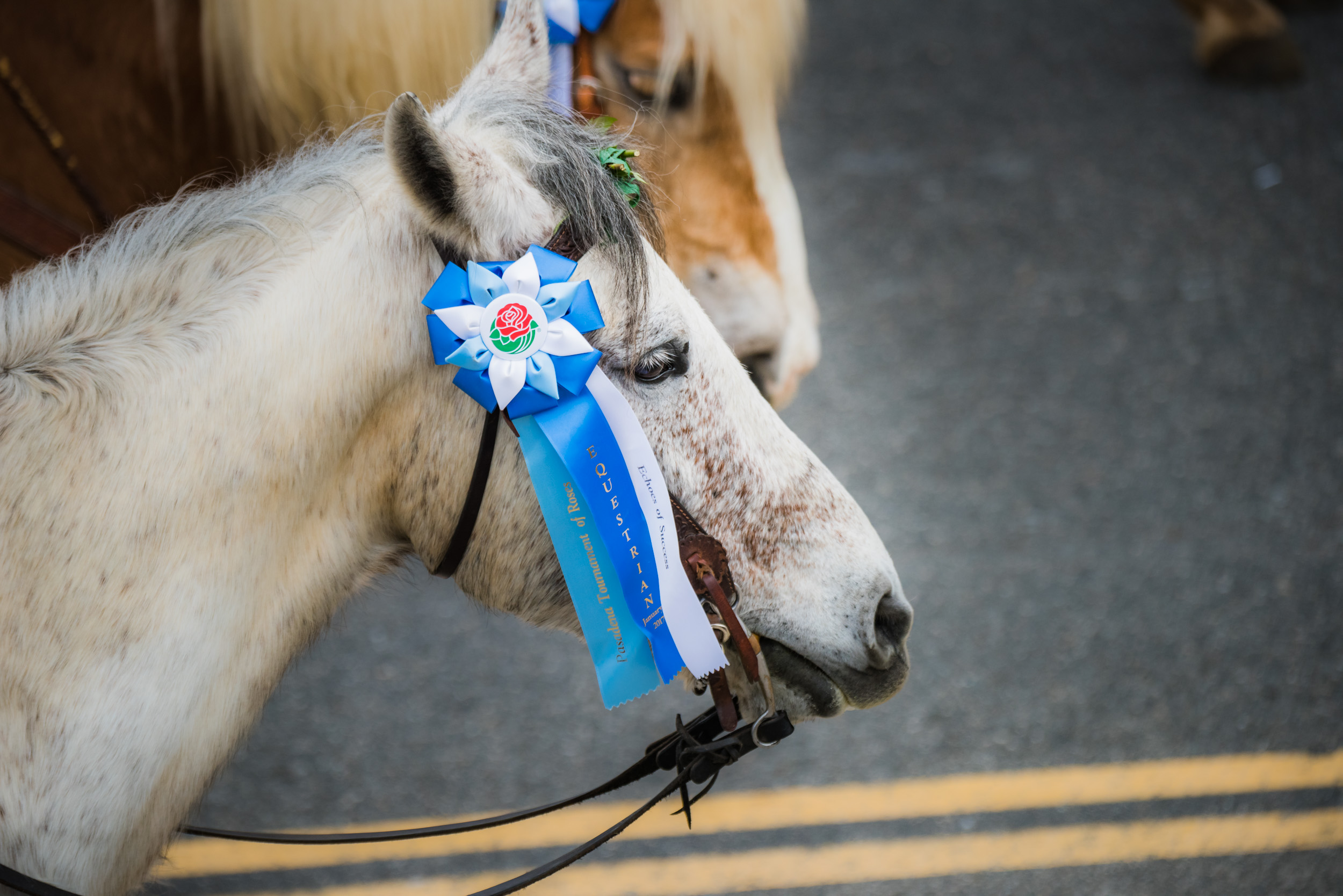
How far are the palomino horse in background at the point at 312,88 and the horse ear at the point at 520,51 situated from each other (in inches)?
18.0

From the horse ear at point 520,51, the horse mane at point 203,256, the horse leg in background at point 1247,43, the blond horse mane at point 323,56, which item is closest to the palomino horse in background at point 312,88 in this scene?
the blond horse mane at point 323,56

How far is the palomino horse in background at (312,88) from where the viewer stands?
2164 mm

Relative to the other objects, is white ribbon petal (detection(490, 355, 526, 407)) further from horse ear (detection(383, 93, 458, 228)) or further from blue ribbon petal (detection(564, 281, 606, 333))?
horse ear (detection(383, 93, 458, 228))

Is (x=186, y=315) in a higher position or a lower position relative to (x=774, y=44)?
higher

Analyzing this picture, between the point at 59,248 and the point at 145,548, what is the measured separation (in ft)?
4.05

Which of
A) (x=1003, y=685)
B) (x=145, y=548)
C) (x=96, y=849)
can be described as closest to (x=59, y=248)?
(x=145, y=548)

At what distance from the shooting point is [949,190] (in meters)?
5.45

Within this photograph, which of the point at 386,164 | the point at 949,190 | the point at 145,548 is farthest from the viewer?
the point at 949,190

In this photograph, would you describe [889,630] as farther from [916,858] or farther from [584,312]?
[916,858]

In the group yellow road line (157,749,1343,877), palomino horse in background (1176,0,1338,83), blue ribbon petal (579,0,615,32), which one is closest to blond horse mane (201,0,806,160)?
blue ribbon petal (579,0,615,32)

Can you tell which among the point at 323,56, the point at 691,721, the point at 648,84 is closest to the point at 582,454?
the point at 691,721

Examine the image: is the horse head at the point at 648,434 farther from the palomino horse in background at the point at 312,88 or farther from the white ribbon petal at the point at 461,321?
the palomino horse in background at the point at 312,88

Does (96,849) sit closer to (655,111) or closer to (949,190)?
(655,111)

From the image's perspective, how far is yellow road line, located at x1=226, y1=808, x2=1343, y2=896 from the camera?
8.99ft
